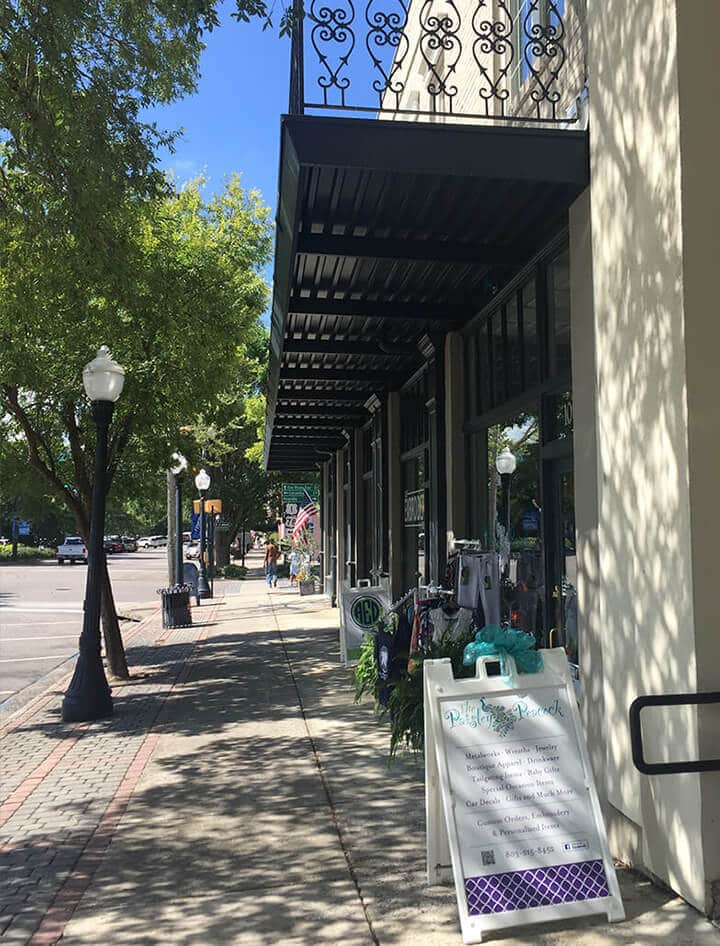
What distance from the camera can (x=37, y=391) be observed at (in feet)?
31.9

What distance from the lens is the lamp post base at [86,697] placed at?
800cm

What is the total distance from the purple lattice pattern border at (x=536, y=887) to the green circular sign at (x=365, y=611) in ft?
20.7

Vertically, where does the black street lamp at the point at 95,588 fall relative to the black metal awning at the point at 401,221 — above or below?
A: below

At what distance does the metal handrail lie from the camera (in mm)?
3326

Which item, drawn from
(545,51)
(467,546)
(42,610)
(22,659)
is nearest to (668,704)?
(467,546)

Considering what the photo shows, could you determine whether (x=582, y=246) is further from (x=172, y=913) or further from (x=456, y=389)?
(x=172, y=913)

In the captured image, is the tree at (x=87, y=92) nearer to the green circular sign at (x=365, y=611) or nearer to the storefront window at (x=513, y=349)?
the storefront window at (x=513, y=349)

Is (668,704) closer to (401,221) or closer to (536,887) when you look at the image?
(536,887)

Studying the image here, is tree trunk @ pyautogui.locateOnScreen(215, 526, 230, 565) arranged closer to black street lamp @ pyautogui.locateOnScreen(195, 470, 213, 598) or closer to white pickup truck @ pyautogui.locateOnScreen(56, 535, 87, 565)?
white pickup truck @ pyautogui.locateOnScreen(56, 535, 87, 565)

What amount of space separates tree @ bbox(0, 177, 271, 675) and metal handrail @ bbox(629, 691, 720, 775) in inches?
258

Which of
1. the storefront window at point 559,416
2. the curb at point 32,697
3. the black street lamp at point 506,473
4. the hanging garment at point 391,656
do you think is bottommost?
the curb at point 32,697

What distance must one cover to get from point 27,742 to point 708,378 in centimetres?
638

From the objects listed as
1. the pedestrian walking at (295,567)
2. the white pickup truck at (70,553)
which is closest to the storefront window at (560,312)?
the pedestrian walking at (295,567)

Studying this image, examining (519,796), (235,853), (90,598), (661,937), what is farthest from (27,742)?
(661,937)
